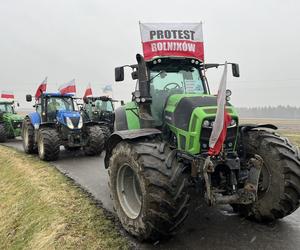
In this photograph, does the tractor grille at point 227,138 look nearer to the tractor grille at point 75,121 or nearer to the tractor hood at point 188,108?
the tractor hood at point 188,108

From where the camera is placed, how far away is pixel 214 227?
5070 millimetres

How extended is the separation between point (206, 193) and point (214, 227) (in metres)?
0.96

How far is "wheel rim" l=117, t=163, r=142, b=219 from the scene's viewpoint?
5.19m

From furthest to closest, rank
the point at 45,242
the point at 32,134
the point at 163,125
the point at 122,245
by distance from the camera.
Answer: the point at 32,134 → the point at 163,125 → the point at 45,242 → the point at 122,245

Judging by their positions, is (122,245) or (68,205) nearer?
(122,245)

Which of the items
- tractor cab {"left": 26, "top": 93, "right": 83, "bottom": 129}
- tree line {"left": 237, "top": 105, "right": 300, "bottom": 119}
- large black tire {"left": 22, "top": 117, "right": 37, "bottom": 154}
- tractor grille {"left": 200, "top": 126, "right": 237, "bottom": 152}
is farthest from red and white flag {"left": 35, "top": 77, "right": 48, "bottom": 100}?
tree line {"left": 237, "top": 105, "right": 300, "bottom": 119}

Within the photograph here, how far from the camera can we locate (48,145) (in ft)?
37.0

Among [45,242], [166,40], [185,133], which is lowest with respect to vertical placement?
[45,242]

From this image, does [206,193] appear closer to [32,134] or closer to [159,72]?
[159,72]

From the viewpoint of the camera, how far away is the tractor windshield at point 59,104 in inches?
527

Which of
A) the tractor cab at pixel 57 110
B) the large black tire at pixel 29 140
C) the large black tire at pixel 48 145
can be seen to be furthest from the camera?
the large black tire at pixel 29 140

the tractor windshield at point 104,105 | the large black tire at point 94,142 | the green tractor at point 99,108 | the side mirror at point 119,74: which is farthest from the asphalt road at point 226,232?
the tractor windshield at point 104,105

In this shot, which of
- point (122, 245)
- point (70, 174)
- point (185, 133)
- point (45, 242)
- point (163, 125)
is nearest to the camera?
point (122, 245)

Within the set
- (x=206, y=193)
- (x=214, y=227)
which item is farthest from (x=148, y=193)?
(x=214, y=227)
